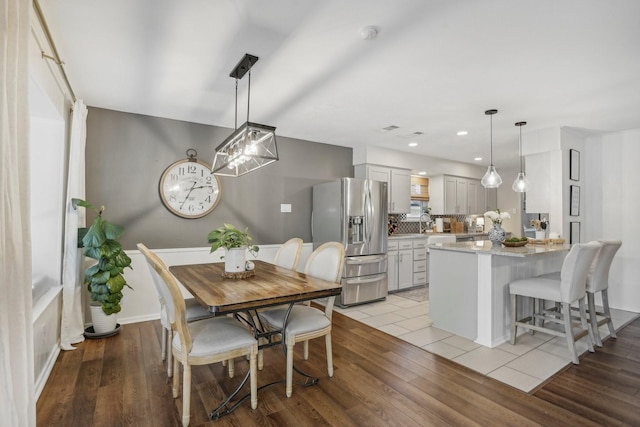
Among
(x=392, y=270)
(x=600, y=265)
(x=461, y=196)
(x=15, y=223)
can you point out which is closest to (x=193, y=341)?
(x=15, y=223)

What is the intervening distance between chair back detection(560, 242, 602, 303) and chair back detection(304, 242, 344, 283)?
1.93 metres

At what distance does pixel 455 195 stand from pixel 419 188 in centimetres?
75

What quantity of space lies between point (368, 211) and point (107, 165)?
3288mm

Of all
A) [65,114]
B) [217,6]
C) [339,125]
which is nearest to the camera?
[217,6]

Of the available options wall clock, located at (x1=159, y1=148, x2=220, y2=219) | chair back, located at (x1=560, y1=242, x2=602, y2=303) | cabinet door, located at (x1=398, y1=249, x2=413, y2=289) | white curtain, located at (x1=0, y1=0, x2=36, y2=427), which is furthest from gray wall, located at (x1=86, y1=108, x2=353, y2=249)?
chair back, located at (x1=560, y1=242, x2=602, y2=303)

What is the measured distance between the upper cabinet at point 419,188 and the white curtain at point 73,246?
548 cm

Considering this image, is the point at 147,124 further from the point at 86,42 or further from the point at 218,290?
the point at 218,290

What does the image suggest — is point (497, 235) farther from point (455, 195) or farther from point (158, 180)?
point (158, 180)

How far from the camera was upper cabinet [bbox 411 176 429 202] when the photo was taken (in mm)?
6668

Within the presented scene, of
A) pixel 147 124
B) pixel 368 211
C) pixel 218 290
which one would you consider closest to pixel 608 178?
pixel 368 211

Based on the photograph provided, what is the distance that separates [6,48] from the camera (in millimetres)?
1203

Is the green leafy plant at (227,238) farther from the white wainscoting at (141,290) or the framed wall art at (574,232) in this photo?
the framed wall art at (574,232)

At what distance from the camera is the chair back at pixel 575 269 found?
273 cm

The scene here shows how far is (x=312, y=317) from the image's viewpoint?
2434 mm
